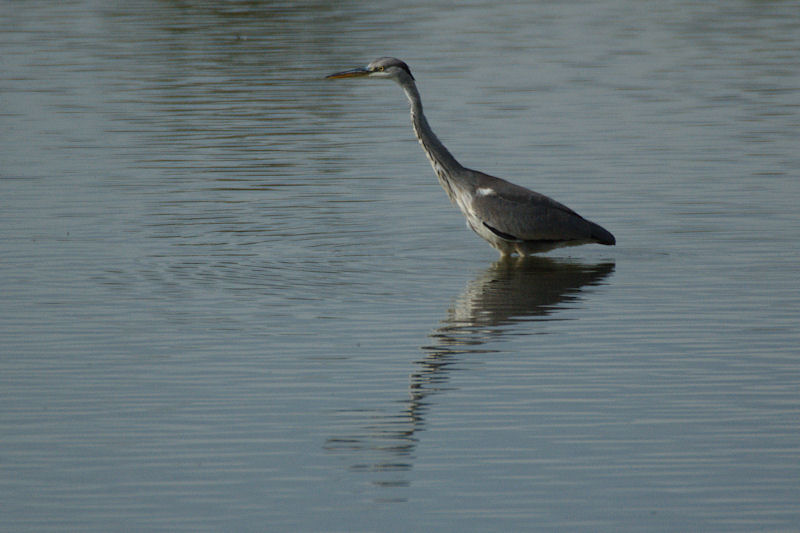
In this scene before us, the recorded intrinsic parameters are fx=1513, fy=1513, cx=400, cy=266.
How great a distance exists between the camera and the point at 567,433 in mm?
9078

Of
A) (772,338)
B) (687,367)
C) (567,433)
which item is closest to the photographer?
(567,433)

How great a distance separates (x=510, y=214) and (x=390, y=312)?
2664mm

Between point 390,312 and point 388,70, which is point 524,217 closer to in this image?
point 388,70

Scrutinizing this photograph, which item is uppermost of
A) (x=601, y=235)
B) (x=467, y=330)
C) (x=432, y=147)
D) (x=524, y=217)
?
(x=432, y=147)

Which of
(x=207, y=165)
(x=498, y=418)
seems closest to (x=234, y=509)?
(x=498, y=418)

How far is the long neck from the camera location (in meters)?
15.1

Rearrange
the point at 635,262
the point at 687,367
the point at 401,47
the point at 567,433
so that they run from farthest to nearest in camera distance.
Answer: the point at 401,47
the point at 635,262
the point at 687,367
the point at 567,433

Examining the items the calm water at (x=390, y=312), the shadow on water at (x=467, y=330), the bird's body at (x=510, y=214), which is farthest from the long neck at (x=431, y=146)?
the shadow on water at (x=467, y=330)

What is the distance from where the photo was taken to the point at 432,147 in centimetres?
1516

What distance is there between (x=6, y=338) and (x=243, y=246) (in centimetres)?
403

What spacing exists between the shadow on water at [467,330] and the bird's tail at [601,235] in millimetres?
293

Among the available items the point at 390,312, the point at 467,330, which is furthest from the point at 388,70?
the point at 467,330

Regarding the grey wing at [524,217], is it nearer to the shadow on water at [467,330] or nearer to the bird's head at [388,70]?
the shadow on water at [467,330]

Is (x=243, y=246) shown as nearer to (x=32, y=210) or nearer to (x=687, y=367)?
(x=32, y=210)
